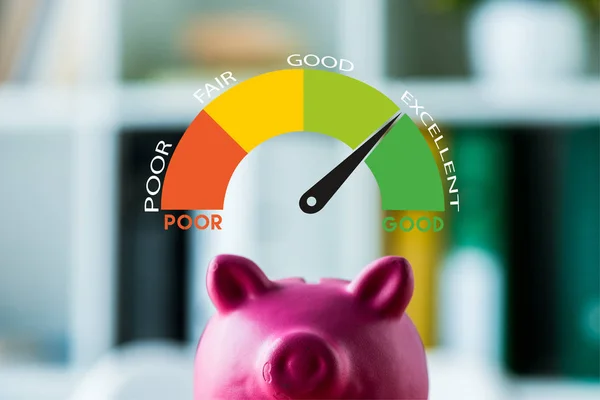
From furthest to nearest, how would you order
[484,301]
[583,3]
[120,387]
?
[583,3] → [484,301] → [120,387]

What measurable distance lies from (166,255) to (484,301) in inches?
18.4

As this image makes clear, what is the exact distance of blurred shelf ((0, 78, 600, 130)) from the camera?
3.49ft

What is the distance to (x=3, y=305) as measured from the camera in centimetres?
122

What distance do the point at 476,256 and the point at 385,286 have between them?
816mm

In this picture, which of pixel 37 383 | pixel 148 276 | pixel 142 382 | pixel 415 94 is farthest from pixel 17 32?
pixel 142 382

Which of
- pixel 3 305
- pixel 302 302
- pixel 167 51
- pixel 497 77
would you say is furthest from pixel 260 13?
pixel 302 302

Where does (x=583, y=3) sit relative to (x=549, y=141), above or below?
above

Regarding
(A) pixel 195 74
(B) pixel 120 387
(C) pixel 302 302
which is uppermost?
(A) pixel 195 74

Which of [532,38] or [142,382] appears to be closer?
[142,382]

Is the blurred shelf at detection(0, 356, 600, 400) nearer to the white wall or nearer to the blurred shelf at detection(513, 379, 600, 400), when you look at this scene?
the blurred shelf at detection(513, 379, 600, 400)

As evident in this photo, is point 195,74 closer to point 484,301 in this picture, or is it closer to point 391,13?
point 391,13

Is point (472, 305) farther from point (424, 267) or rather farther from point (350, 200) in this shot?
point (350, 200)

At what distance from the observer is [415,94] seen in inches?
40.1

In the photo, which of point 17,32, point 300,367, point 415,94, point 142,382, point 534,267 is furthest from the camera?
point 17,32
